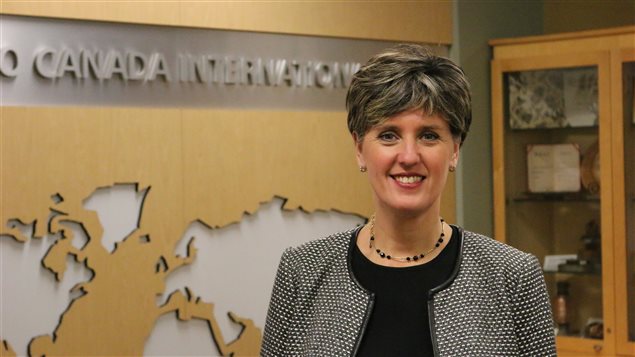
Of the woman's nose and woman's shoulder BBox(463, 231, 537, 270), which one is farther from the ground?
the woman's nose

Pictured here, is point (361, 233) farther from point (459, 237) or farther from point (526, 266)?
point (526, 266)

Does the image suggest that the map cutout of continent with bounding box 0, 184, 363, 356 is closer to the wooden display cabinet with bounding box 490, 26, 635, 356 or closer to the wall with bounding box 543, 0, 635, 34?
the wooden display cabinet with bounding box 490, 26, 635, 356

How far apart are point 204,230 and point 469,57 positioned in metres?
1.69

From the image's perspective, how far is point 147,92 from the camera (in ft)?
11.9

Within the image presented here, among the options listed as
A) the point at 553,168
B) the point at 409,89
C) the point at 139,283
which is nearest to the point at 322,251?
the point at 409,89

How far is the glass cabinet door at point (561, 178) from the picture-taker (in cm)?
439

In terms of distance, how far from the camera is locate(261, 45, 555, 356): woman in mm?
1638

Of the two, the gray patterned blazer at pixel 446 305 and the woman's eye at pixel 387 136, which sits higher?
the woman's eye at pixel 387 136

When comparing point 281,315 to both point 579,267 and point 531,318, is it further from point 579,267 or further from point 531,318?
point 579,267

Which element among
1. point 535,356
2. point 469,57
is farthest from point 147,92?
point 535,356

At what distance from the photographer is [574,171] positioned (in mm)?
4543

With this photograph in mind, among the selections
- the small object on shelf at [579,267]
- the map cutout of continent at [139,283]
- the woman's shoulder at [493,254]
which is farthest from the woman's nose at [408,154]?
the small object on shelf at [579,267]

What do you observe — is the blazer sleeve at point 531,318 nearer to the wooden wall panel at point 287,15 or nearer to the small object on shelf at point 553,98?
the wooden wall panel at point 287,15

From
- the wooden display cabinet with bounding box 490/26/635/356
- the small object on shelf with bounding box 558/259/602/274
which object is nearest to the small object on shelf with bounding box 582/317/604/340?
→ the wooden display cabinet with bounding box 490/26/635/356
